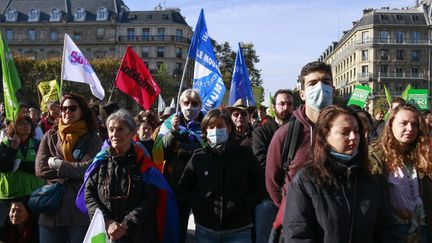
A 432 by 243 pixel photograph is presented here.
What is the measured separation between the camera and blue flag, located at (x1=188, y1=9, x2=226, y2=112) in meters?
7.60

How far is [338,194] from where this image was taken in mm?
2904

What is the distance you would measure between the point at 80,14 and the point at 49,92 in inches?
2585

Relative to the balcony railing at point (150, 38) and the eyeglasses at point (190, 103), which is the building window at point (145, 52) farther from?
the eyeglasses at point (190, 103)

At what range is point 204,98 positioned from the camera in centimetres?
757

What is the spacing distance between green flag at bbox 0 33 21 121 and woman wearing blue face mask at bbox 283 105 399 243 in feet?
13.2

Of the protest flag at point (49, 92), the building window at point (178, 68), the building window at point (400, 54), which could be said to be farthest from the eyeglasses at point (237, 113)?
the building window at point (400, 54)

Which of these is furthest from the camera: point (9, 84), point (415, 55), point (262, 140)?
point (415, 55)

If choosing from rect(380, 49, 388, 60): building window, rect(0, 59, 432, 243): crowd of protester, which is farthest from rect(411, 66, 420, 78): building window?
rect(0, 59, 432, 243): crowd of protester

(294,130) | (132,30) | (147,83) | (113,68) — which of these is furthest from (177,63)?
(294,130)

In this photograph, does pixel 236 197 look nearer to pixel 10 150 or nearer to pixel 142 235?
pixel 142 235

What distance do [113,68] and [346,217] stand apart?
51.2 metres

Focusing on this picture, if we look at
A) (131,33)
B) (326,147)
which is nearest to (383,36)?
(131,33)

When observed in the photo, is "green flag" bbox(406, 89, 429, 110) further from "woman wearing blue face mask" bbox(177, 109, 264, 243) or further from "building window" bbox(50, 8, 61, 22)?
"building window" bbox(50, 8, 61, 22)

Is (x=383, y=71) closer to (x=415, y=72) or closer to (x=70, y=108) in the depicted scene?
(x=415, y=72)
